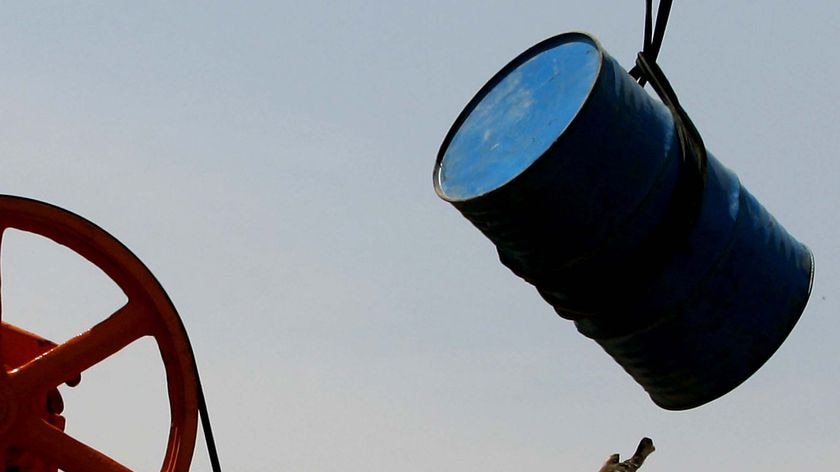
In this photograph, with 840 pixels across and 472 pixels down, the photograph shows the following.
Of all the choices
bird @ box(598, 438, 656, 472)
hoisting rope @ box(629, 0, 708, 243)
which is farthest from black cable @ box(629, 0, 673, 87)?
bird @ box(598, 438, 656, 472)

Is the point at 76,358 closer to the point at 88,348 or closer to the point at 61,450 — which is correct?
the point at 88,348

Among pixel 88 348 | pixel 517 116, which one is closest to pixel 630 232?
pixel 517 116

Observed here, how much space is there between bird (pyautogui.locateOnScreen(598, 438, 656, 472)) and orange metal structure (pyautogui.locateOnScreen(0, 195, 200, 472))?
1.37 meters

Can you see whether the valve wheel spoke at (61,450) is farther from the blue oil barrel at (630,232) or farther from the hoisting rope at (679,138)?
the hoisting rope at (679,138)

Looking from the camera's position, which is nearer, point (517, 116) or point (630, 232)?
point (630, 232)

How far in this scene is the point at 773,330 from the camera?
4.57 m

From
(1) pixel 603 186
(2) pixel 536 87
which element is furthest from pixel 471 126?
(1) pixel 603 186

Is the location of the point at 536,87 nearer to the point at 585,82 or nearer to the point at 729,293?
the point at 585,82

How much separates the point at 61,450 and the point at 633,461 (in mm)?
1856

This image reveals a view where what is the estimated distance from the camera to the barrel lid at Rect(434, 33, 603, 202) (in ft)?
14.6

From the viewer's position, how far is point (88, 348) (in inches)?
187

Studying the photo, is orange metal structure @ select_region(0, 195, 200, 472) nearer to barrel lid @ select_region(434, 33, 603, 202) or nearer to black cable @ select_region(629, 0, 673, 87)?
barrel lid @ select_region(434, 33, 603, 202)

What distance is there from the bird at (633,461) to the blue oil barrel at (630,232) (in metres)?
0.18

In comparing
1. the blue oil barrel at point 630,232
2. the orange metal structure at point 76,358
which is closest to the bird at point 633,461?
the blue oil barrel at point 630,232
